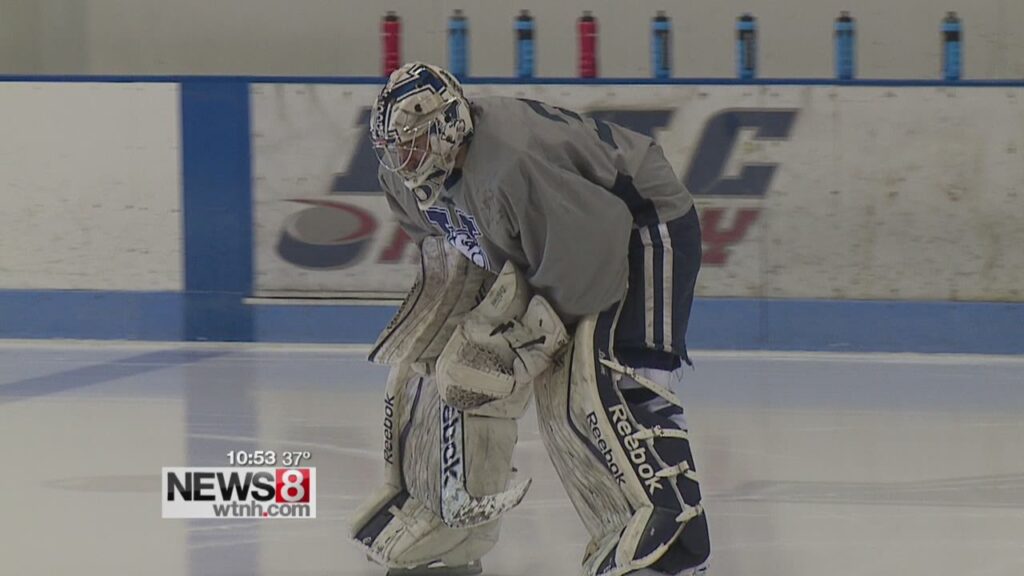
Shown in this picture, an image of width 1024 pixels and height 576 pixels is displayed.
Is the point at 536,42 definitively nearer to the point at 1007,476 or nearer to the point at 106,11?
the point at 106,11

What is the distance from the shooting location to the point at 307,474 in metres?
3.66

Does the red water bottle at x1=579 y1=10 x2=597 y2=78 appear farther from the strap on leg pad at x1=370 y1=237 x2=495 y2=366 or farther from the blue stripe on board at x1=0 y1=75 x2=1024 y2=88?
the strap on leg pad at x1=370 y1=237 x2=495 y2=366

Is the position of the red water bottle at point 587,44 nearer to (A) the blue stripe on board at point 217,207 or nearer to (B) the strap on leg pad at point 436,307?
(A) the blue stripe on board at point 217,207

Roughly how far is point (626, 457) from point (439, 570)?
65cm

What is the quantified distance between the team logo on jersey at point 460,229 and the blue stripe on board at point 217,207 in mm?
4406

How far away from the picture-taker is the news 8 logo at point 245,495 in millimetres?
3473

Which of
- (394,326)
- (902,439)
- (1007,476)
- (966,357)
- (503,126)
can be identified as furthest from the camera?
(966,357)

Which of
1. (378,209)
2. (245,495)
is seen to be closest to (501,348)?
(245,495)

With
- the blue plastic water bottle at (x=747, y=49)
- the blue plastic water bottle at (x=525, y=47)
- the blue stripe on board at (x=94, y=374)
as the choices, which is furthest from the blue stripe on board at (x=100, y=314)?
the blue plastic water bottle at (x=747, y=49)

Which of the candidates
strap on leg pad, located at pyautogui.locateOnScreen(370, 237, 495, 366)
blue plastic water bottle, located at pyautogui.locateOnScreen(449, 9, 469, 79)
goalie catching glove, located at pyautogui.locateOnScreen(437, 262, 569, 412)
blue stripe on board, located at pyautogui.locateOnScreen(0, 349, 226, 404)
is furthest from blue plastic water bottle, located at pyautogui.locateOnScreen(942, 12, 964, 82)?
goalie catching glove, located at pyautogui.locateOnScreen(437, 262, 569, 412)

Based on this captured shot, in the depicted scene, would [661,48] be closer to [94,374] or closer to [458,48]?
[458,48]

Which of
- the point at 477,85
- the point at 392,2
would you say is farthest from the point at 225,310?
the point at 392,2

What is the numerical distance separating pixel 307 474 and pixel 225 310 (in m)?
3.57
